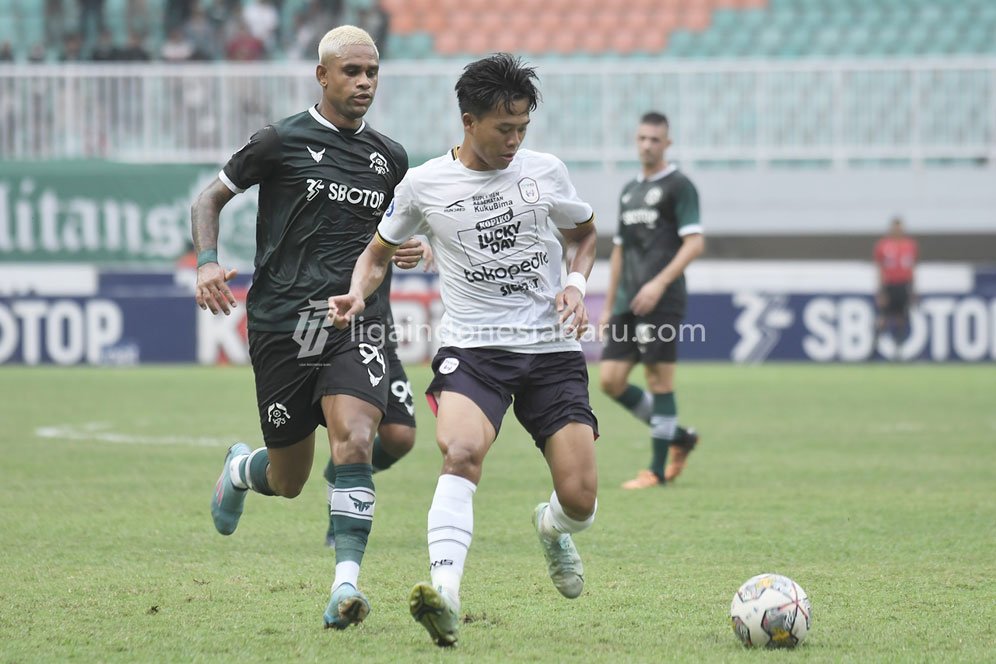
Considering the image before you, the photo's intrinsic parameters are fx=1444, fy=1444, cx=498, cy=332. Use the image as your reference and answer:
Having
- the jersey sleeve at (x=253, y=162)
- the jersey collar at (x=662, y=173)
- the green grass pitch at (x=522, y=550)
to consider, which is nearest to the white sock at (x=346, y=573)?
the green grass pitch at (x=522, y=550)

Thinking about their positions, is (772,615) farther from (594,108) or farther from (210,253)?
(594,108)

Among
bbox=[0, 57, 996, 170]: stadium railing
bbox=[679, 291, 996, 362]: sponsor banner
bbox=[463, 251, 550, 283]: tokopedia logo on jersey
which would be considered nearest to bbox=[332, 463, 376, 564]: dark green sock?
bbox=[463, 251, 550, 283]: tokopedia logo on jersey

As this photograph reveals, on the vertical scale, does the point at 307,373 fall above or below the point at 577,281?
below

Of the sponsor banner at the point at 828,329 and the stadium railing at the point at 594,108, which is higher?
the stadium railing at the point at 594,108

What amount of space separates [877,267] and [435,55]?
8.60 m

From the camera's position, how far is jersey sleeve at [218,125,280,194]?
5895 millimetres

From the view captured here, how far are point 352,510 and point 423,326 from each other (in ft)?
48.2

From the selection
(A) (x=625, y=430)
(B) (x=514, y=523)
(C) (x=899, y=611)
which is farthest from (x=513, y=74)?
(A) (x=625, y=430)

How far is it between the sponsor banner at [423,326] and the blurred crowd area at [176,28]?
437 centimetres

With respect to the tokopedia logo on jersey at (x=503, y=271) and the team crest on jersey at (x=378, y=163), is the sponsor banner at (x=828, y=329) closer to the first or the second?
the team crest on jersey at (x=378, y=163)

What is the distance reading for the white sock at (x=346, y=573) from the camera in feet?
17.0

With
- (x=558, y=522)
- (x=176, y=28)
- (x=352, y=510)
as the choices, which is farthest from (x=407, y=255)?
(x=176, y=28)

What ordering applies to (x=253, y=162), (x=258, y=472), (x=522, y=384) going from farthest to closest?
1. (x=258, y=472)
2. (x=253, y=162)
3. (x=522, y=384)

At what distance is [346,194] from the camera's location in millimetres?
5984
